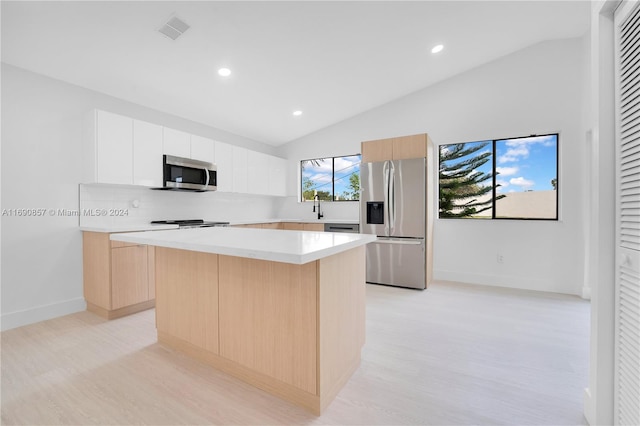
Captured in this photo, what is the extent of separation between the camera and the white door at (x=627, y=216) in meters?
1.11

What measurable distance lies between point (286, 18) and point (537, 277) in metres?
4.40

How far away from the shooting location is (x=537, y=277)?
3.72 m

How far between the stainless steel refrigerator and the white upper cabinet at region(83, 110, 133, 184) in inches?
118

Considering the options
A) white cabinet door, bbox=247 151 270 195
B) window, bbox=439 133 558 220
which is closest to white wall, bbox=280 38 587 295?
window, bbox=439 133 558 220

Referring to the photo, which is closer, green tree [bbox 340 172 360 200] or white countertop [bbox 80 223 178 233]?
white countertop [bbox 80 223 178 233]

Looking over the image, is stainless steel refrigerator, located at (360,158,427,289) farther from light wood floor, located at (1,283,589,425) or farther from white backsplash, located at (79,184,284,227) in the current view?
white backsplash, located at (79,184,284,227)

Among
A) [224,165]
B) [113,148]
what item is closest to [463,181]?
[224,165]

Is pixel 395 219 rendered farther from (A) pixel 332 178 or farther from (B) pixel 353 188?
(A) pixel 332 178

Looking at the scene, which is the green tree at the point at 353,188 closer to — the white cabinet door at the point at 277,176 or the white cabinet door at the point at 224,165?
the white cabinet door at the point at 277,176

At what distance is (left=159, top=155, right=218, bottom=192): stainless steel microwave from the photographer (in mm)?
3422

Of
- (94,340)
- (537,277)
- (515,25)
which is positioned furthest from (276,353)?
(515,25)

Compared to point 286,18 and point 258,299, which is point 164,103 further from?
point 258,299

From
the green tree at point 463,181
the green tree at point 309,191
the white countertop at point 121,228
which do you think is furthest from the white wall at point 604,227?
A: the green tree at point 309,191

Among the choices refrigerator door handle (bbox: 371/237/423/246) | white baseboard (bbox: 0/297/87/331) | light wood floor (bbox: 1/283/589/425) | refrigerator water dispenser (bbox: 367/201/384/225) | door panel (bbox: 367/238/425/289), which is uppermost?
refrigerator water dispenser (bbox: 367/201/384/225)
